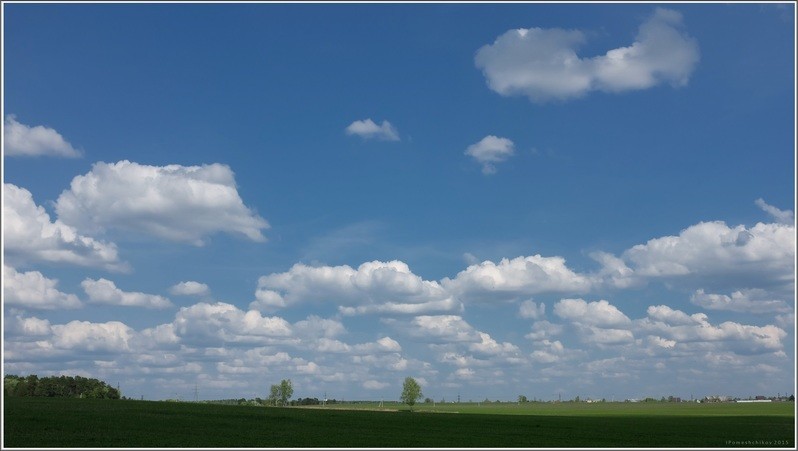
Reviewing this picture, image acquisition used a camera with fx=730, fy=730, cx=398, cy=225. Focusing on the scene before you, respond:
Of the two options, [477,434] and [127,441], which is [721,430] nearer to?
Answer: [477,434]

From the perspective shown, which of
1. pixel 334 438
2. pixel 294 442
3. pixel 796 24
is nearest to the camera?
pixel 796 24

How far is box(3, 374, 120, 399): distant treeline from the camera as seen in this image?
517ft

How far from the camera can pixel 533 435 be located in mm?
66938

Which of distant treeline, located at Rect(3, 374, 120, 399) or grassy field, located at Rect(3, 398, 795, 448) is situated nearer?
grassy field, located at Rect(3, 398, 795, 448)

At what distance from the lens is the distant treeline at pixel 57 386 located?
517 feet

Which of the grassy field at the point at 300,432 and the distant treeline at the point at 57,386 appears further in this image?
the distant treeline at the point at 57,386

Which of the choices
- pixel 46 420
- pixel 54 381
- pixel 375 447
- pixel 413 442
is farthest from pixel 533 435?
pixel 54 381

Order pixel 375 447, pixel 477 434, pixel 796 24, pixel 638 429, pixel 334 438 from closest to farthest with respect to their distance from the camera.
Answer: pixel 796 24, pixel 375 447, pixel 334 438, pixel 477 434, pixel 638 429

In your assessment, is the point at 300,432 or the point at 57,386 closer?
the point at 300,432

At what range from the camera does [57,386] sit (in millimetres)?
162875

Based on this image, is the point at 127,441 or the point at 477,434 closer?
the point at 127,441

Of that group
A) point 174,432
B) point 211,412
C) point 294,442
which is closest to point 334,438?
point 294,442

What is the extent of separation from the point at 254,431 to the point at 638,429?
41328 mm

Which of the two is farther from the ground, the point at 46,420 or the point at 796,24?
the point at 796,24
